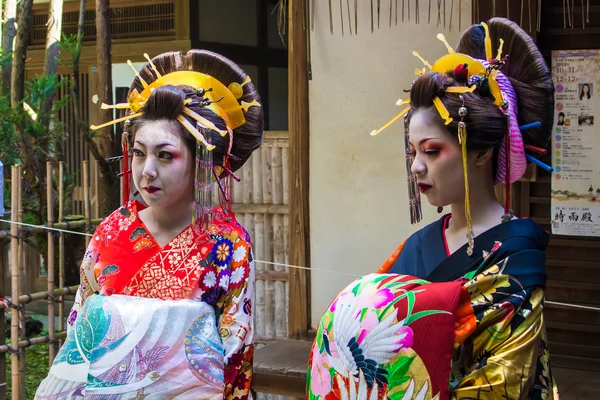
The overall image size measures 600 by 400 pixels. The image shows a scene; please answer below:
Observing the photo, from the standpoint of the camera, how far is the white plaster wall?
589cm

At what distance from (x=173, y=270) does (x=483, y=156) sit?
1258 millimetres

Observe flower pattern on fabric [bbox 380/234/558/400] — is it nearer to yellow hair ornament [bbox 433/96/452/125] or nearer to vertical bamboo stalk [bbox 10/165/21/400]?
yellow hair ornament [bbox 433/96/452/125]

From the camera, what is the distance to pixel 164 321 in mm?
3369

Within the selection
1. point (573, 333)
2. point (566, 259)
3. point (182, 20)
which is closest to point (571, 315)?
point (573, 333)

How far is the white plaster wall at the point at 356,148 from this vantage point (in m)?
5.89

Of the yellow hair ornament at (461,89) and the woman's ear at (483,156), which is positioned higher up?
the yellow hair ornament at (461,89)

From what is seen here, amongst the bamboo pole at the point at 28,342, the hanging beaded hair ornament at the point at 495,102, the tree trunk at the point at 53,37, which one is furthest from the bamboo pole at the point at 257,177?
the hanging beaded hair ornament at the point at 495,102

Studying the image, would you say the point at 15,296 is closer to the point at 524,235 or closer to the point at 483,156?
the point at 483,156

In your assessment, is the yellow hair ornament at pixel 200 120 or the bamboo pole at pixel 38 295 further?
the bamboo pole at pixel 38 295

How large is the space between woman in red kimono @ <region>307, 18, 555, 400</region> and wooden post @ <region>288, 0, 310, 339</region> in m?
2.85

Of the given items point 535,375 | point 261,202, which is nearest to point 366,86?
point 261,202

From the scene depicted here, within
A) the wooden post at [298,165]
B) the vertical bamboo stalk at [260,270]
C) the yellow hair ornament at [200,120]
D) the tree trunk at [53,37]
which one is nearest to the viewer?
the yellow hair ornament at [200,120]

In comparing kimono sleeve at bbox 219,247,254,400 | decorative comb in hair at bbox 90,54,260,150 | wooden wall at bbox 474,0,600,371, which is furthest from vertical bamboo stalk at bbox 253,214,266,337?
kimono sleeve at bbox 219,247,254,400

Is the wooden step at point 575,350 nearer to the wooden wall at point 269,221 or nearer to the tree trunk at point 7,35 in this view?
the wooden wall at point 269,221
